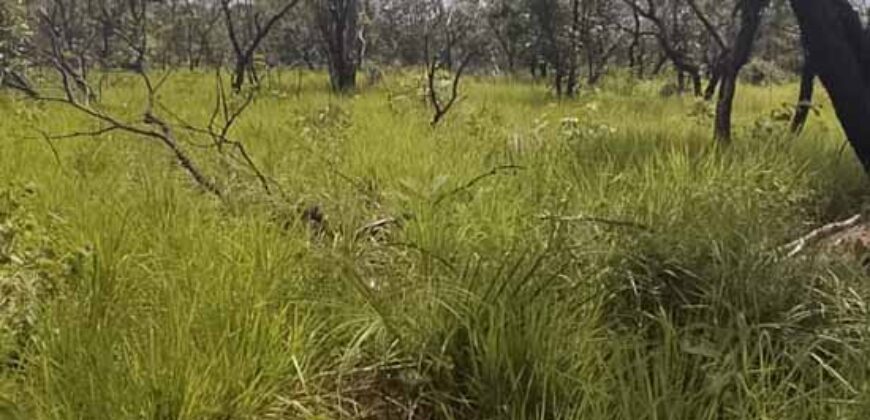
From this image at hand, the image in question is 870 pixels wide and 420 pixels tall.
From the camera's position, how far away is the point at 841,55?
3.74 metres

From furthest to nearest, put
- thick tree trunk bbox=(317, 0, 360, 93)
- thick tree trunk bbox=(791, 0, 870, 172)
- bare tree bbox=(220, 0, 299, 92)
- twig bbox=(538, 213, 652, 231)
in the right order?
thick tree trunk bbox=(317, 0, 360, 93), bare tree bbox=(220, 0, 299, 92), thick tree trunk bbox=(791, 0, 870, 172), twig bbox=(538, 213, 652, 231)

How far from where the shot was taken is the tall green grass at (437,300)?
5.45 ft

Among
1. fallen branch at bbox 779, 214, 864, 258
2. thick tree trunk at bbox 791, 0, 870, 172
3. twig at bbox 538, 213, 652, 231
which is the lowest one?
fallen branch at bbox 779, 214, 864, 258

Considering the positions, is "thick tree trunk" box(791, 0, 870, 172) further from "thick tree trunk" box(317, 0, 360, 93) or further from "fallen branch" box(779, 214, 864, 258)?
"thick tree trunk" box(317, 0, 360, 93)

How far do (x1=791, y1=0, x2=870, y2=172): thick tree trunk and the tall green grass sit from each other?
1.83ft

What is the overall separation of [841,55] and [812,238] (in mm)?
1380

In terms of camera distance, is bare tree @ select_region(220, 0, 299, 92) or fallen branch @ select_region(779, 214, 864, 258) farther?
bare tree @ select_region(220, 0, 299, 92)

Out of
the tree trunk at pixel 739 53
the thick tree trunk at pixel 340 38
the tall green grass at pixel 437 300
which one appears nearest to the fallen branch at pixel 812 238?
the tall green grass at pixel 437 300

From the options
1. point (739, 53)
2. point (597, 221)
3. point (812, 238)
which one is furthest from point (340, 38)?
point (597, 221)

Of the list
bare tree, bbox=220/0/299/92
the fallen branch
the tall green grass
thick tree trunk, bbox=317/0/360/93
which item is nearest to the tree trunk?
the tall green grass

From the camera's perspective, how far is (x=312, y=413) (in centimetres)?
173

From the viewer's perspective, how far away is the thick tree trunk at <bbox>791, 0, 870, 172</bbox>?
371 cm

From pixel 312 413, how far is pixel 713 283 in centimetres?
117

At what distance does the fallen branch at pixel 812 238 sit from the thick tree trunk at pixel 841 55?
2.63 feet
